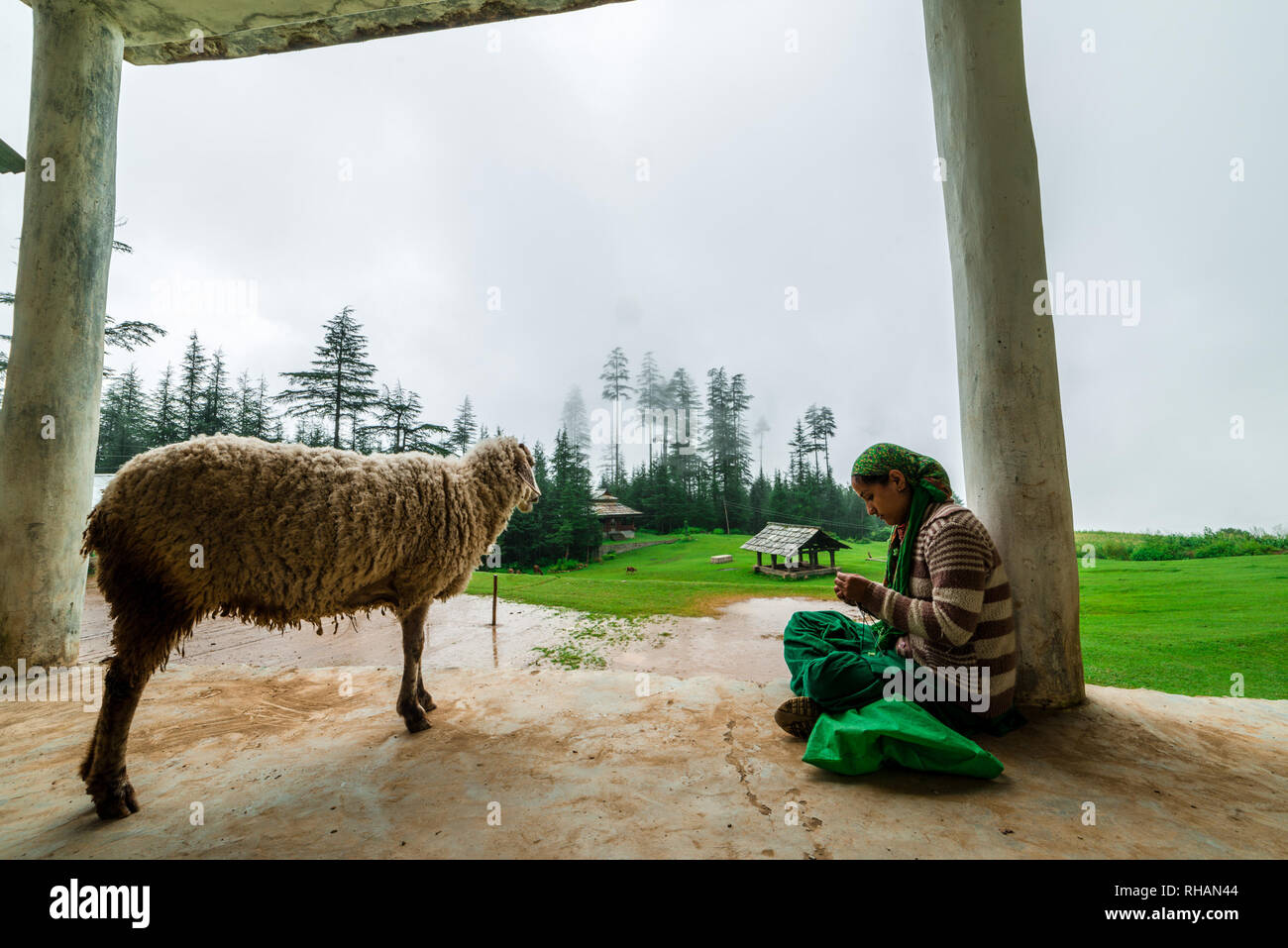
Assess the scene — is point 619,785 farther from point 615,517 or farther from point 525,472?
point 615,517

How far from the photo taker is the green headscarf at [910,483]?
8.52ft

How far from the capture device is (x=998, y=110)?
2.87 m

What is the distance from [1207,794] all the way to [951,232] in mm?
3327

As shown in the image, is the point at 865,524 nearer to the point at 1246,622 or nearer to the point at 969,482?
the point at 1246,622

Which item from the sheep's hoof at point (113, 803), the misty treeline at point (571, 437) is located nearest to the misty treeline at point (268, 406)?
the misty treeline at point (571, 437)

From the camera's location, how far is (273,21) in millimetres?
4477

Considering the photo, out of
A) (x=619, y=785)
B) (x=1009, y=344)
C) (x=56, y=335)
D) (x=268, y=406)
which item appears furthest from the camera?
(x=268, y=406)

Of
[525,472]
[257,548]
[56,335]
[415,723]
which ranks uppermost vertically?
[56,335]

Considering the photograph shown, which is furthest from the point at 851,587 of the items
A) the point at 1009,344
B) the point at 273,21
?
the point at 273,21

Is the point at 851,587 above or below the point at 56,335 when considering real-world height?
below

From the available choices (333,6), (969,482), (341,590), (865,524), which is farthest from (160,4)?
(865,524)

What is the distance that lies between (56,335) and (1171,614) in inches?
416

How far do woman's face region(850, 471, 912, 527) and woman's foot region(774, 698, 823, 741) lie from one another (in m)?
1.17

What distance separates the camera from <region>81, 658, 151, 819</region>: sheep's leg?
196 centimetres
